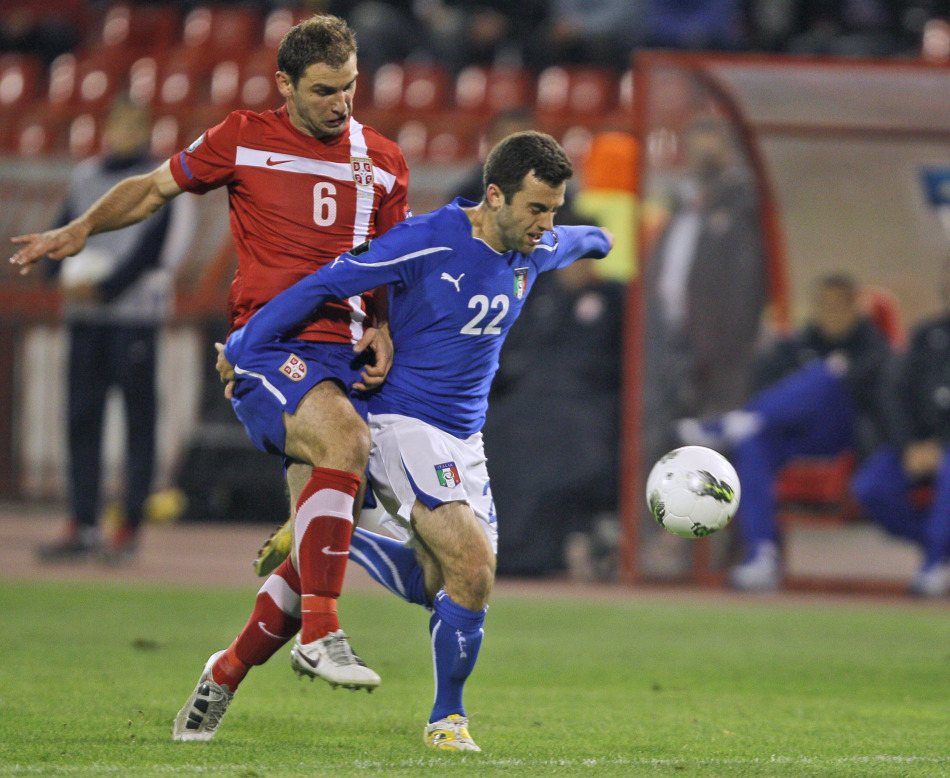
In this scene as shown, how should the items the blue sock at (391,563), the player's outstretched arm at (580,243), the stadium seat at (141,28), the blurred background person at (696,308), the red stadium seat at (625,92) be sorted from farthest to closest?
1. the stadium seat at (141,28)
2. the red stadium seat at (625,92)
3. the blurred background person at (696,308)
4. the player's outstretched arm at (580,243)
5. the blue sock at (391,563)

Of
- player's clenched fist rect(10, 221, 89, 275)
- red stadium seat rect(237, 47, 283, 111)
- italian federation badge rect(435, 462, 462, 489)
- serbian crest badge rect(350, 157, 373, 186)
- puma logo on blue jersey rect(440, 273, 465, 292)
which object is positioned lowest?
italian federation badge rect(435, 462, 462, 489)

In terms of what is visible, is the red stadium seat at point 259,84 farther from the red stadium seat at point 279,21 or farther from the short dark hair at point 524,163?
the short dark hair at point 524,163

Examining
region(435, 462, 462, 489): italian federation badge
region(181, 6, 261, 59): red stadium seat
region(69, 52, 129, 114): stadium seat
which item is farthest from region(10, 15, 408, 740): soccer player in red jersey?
region(181, 6, 261, 59): red stadium seat

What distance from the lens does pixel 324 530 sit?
13.8ft

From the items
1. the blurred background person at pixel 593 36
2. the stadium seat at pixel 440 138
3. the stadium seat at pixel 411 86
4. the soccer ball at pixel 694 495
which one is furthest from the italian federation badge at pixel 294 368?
the blurred background person at pixel 593 36

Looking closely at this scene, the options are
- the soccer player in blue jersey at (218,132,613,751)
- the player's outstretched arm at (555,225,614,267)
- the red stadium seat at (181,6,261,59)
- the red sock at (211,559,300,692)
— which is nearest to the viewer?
the soccer player in blue jersey at (218,132,613,751)

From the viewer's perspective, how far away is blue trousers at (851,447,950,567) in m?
8.77

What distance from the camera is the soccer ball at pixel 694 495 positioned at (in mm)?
4578

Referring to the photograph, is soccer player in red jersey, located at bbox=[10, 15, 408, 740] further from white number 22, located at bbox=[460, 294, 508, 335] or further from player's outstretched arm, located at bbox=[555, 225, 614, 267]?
player's outstretched arm, located at bbox=[555, 225, 614, 267]

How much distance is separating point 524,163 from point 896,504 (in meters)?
5.31

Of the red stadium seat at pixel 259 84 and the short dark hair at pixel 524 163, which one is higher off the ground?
the red stadium seat at pixel 259 84

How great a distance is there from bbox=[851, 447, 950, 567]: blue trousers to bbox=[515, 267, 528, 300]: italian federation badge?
4.94 meters

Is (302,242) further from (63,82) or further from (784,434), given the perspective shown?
(63,82)

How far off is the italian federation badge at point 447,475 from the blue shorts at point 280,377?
13.2 inches
